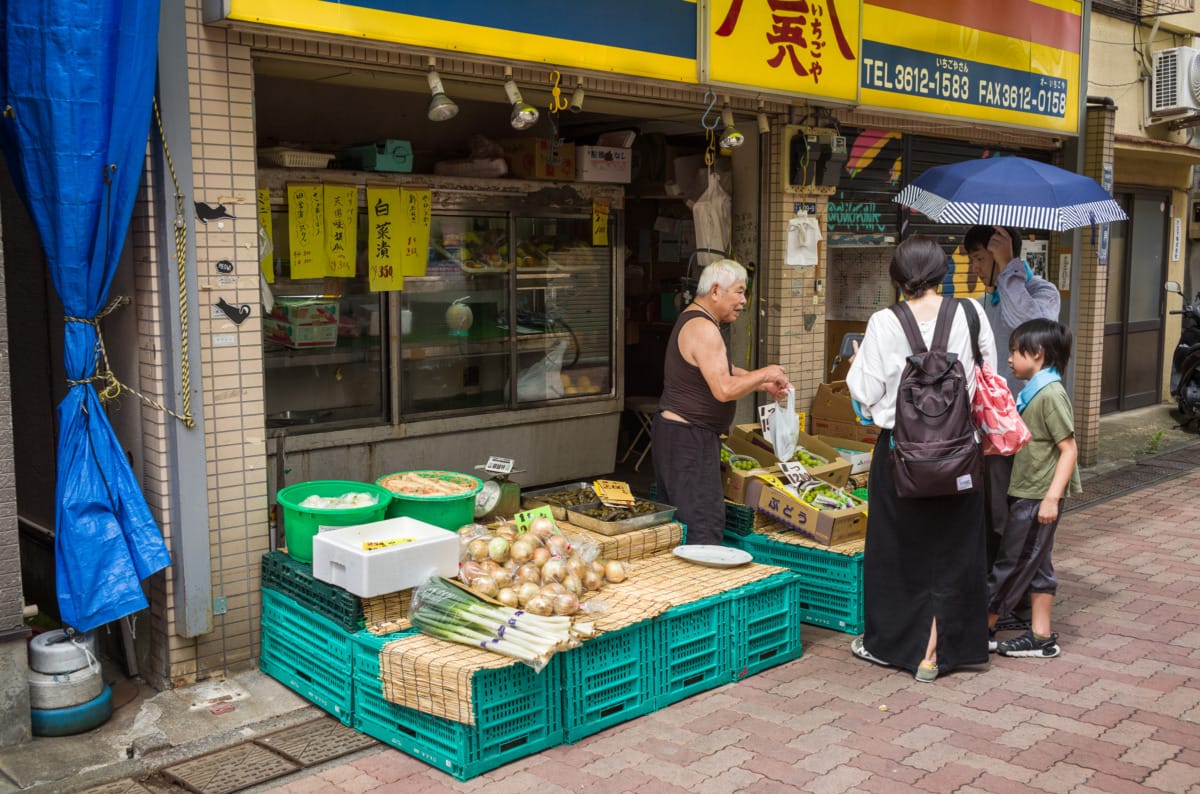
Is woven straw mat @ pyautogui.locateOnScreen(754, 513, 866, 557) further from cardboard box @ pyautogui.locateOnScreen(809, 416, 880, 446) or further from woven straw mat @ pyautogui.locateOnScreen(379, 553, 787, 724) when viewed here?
cardboard box @ pyautogui.locateOnScreen(809, 416, 880, 446)

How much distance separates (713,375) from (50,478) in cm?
368

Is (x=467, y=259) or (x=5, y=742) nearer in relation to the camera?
(x=5, y=742)

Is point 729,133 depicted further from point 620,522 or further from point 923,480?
point 923,480

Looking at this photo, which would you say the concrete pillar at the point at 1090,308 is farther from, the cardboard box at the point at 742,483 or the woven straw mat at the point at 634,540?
the woven straw mat at the point at 634,540

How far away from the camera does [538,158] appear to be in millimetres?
8109

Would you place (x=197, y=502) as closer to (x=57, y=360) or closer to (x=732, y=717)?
(x=57, y=360)

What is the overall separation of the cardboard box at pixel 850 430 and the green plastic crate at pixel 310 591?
4265mm

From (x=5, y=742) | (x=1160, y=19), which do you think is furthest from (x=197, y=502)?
(x=1160, y=19)

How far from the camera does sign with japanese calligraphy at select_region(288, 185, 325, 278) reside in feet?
23.1

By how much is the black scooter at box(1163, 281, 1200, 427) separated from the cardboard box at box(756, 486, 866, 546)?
831cm

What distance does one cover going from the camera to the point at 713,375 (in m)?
6.00

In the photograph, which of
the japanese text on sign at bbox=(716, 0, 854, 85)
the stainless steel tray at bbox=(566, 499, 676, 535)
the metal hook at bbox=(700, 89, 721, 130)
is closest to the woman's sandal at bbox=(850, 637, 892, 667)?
the stainless steel tray at bbox=(566, 499, 676, 535)

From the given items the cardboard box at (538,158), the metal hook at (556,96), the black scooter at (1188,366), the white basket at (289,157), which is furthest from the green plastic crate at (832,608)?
the black scooter at (1188,366)

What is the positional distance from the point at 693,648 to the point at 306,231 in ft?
12.2
